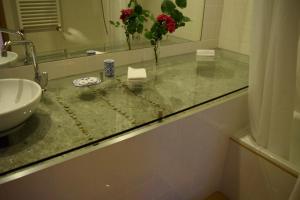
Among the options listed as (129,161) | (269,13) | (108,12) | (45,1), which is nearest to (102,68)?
(108,12)

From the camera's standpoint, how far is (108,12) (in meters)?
1.46

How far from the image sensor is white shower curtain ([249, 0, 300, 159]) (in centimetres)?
116

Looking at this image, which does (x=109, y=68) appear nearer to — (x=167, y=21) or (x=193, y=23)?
(x=167, y=21)

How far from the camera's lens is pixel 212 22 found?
1.98 meters

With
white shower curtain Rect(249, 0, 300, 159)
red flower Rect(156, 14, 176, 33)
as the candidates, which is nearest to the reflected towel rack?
red flower Rect(156, 14, 176, 33)

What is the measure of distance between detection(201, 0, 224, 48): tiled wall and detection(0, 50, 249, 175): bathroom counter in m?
0.42

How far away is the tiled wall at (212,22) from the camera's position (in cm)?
191

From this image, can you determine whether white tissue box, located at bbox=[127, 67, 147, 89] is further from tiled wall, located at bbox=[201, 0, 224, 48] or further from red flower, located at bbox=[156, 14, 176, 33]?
tiled wall, located at bbox=[201, 0, 224, 48]

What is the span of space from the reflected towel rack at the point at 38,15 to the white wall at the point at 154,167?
766 mm

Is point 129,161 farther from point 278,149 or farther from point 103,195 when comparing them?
point 278,149

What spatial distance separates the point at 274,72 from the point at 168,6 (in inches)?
27.8

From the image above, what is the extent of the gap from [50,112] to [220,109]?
0.81 m

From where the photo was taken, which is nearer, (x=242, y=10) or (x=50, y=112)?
(x=50, y=112)

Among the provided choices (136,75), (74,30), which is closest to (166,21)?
(136,75)
